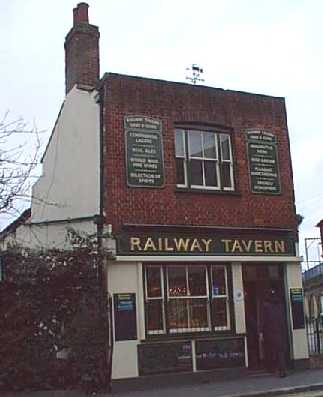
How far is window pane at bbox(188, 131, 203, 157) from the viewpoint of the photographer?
59.1ft

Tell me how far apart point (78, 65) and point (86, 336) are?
751 centimetres

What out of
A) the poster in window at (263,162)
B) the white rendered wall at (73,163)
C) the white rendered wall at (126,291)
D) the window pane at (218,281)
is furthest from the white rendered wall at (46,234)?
the poster in window at (263,162)

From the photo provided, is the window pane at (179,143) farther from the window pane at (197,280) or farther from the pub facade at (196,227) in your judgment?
the window pane at (197,280)

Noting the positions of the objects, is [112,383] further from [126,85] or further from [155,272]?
[126,85]

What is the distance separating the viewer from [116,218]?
16.3 meters

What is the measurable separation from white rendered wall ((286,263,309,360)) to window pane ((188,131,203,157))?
395 centimetres

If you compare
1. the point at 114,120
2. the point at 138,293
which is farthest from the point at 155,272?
the point at 114,120

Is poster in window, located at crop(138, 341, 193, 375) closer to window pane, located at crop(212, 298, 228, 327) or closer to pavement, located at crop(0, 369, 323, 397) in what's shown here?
pavement, located at crop(0, 369, 323, 397)

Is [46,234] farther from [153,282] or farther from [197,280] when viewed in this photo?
[197,280]

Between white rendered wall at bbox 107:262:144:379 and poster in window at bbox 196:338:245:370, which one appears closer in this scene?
white rendered wall at bbox 107:262:144:379

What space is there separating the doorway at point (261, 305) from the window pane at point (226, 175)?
2.25 meters

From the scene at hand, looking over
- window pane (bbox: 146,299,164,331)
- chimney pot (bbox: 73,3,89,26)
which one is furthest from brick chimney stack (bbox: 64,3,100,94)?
window pane (bbox: 146,299,164,331)

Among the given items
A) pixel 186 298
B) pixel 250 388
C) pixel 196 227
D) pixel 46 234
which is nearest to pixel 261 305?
pixel 186 298

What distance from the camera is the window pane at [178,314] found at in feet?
55.0
